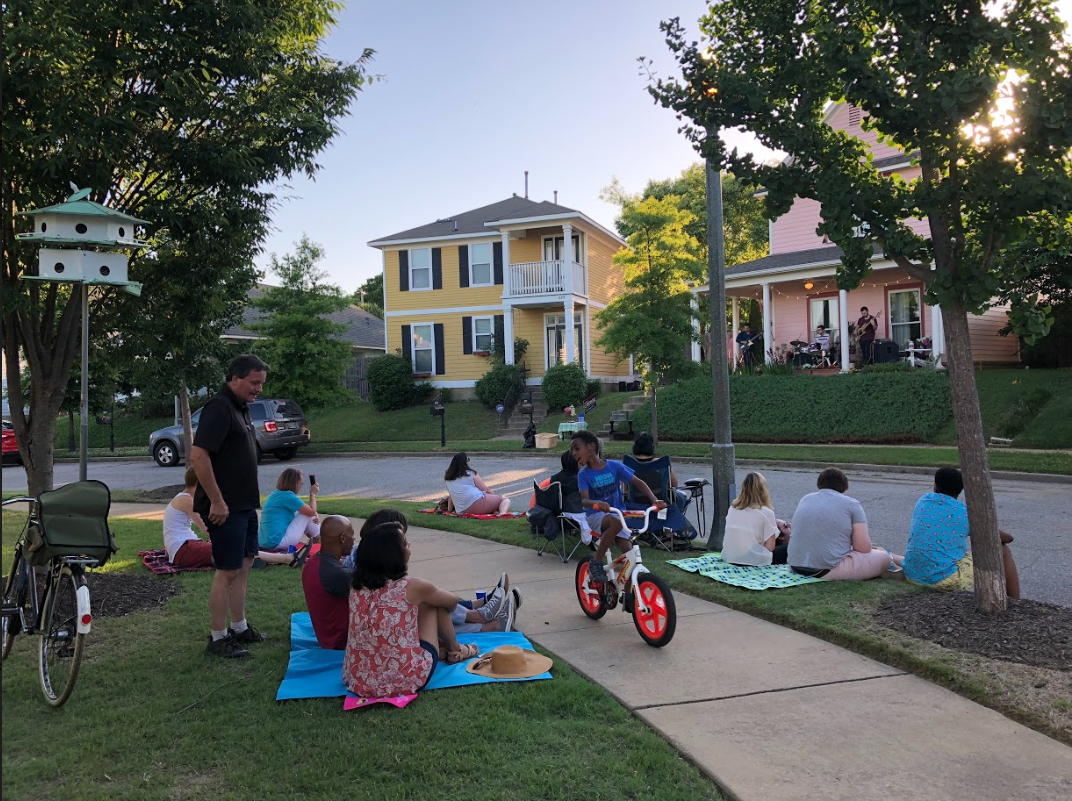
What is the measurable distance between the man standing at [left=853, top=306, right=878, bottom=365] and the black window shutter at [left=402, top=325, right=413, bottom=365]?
17249 mm

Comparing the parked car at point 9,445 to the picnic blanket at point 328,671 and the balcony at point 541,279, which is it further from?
the picnic blanket at point 328,671

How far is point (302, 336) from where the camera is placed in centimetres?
2456

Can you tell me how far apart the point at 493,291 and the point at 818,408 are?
1522 cm

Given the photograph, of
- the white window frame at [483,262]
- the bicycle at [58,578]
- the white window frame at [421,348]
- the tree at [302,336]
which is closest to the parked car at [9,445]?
the tree at [302,336]

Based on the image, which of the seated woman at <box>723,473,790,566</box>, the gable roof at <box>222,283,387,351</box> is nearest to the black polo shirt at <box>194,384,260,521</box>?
the seated woman at <box>723,473,790,566</box>

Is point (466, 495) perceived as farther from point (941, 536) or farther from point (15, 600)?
point (15, 600)

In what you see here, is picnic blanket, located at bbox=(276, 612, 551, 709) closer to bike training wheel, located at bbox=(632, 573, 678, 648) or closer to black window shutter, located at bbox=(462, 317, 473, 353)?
bike training wheel, located at bbox=(632, 573, 678, 648)

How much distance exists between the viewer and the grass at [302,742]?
345 centimetres

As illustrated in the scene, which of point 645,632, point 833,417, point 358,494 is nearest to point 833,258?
point 833,417

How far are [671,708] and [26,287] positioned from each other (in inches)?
246

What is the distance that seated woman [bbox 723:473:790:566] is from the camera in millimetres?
7379

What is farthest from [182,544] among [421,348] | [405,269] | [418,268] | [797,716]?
[405,269]

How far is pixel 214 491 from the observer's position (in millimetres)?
5121

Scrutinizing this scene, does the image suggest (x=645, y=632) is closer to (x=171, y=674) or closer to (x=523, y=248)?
(x=171, y=674)
